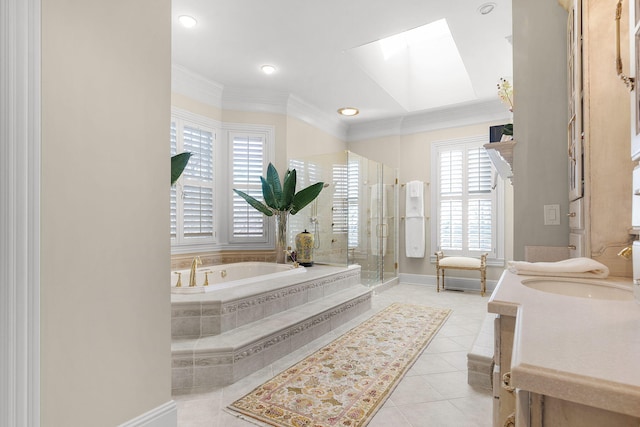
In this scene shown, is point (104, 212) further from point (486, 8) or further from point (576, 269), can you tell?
point (486, 8)

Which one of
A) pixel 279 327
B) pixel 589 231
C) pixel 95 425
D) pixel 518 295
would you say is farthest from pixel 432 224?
pixel 95 425

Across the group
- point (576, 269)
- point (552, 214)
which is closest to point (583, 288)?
point (576, 269)

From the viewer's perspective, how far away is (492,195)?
16.1 feet

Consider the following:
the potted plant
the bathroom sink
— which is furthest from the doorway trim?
the potted plant

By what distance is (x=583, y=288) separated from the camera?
1337 mm

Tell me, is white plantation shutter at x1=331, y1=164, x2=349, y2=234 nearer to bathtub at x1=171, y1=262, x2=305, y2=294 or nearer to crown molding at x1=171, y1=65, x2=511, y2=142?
bathtub at x1=171, y1=262, x2=305, y2=294

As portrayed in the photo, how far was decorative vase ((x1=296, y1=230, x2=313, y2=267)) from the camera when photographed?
430 cm

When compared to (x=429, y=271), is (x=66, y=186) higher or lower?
higher

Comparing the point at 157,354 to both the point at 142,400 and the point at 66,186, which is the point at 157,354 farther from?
the point at 66,186

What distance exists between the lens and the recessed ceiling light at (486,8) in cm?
268

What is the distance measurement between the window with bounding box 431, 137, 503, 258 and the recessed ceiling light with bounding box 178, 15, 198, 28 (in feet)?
12.5

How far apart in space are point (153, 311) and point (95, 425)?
46cm

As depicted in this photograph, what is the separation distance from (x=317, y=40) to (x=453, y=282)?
12.8 ft

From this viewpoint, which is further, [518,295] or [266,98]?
[266,98]
